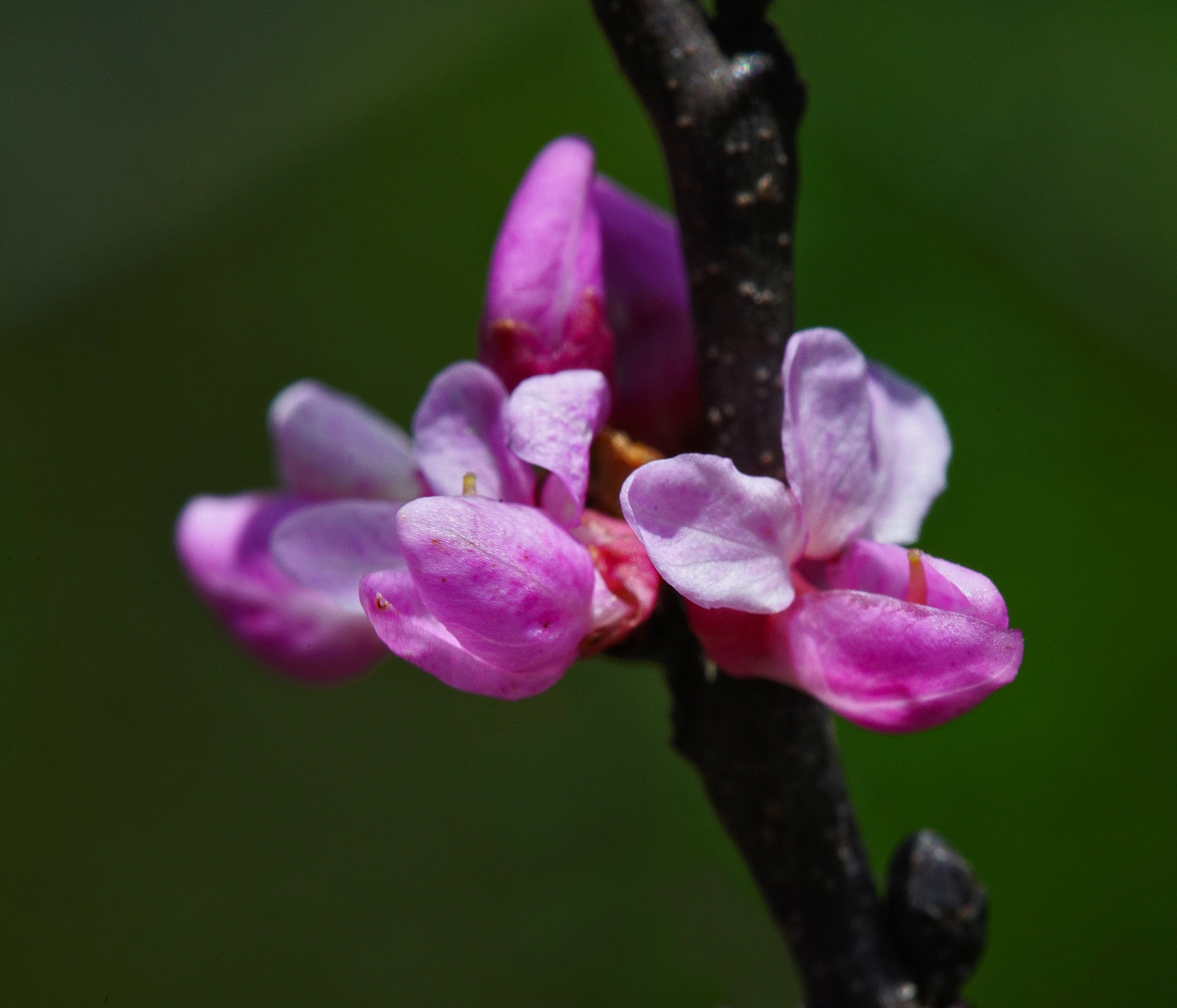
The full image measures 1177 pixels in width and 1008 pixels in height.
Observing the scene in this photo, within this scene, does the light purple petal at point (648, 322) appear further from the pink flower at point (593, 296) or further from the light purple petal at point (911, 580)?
the light purple petal at point (911, 580)

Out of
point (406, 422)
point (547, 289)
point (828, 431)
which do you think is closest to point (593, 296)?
point (547, 289)

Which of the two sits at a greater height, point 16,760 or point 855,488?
point 855,488

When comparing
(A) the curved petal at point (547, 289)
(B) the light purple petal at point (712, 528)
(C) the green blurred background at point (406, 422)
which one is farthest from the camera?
(C) the green blurred background at point (406, 422)

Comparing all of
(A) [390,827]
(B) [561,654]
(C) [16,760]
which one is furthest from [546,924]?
(B) [561,654]

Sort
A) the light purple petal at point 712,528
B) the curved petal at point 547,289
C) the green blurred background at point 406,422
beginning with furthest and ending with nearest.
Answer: the green blurred background at point 406,422 → the curved petal at point 547,289 → the light purple petal at point 712,528

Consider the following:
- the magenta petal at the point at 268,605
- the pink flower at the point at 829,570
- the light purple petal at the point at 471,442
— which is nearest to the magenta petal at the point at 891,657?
the pink flower at the point at 829,570

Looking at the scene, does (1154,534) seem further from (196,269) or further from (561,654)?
(196,269)

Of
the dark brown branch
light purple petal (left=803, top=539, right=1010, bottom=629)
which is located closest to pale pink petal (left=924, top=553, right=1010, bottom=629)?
light purple petal (left=803, top=539, right=1010, bottom=629)
